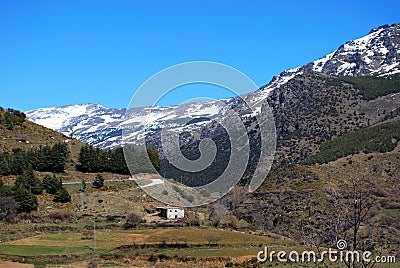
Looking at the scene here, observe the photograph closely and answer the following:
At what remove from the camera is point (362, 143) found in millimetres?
149250

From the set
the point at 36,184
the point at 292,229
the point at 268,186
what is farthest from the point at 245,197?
the point at 36,184

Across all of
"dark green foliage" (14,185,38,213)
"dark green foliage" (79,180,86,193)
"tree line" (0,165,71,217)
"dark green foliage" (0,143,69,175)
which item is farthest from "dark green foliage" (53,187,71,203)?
"dark green foliage" (0,143,69,175)

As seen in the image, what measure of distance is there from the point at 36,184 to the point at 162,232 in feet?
70.4

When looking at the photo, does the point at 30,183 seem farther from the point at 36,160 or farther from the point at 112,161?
the point at 112,161

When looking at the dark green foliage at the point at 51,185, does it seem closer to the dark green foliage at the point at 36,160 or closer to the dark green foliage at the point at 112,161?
the dark green foliage at the point at 36,160

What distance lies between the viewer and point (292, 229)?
3120 inches

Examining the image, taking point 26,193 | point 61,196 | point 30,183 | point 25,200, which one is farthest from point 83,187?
point 25,200

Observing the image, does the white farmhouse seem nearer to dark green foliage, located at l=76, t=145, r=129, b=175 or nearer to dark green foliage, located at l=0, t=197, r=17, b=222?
dark green foliage, located at l=0, t=197, r=17, b=222

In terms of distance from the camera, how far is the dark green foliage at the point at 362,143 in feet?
463

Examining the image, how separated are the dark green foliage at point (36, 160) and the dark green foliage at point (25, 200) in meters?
13.9

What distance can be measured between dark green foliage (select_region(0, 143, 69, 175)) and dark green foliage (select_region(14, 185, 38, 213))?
13880 millimetres

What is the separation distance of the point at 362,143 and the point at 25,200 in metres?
113

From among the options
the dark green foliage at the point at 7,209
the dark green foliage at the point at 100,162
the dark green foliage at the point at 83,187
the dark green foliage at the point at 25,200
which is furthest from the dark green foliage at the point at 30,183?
the dark green foliage at the point at 100,162

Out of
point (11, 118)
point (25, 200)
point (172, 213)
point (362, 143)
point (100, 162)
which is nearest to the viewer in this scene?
point (25, 200)
